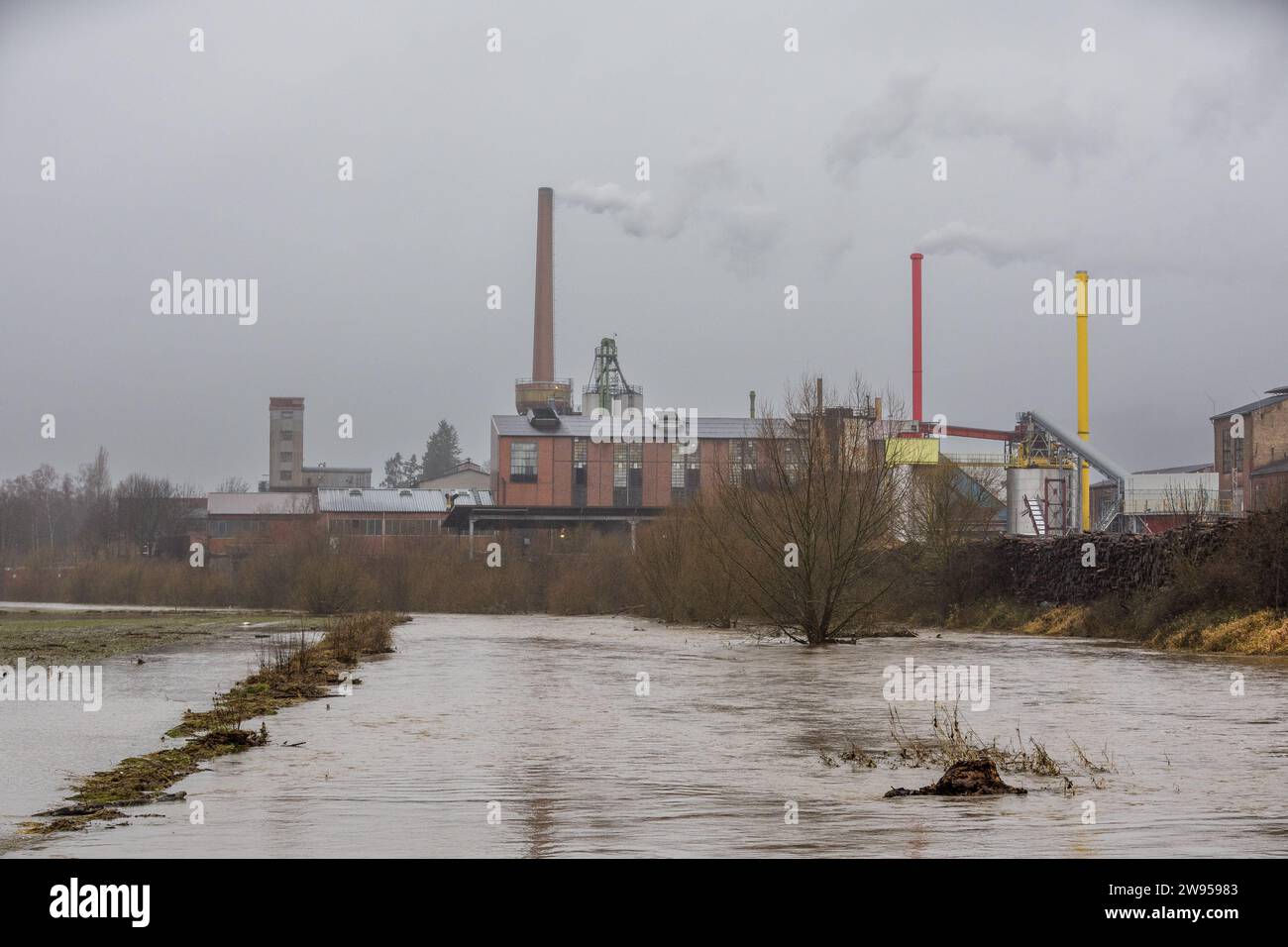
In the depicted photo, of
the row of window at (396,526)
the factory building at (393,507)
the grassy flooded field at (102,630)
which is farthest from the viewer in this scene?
the factory building at (393,507)

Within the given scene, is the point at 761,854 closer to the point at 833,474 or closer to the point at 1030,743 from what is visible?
the point at 1030,743

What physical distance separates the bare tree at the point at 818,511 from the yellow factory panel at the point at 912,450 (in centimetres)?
38

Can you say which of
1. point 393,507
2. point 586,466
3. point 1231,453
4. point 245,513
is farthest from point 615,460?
point 1231,453

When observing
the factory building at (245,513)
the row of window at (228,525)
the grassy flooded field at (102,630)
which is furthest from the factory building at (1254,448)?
the row of window at (228,525)

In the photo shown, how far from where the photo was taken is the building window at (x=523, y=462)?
101938 millimetres

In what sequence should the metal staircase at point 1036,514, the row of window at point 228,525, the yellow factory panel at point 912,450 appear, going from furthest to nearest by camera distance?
1. the row of window at point 228,525
2. the metal staircase at point 1036,514
3. the yellow factory panel at point 912,450

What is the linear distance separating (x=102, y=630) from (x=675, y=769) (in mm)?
40225

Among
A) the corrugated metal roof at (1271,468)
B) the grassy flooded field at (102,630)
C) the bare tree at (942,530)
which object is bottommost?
the grassy flooded field at (102,630)

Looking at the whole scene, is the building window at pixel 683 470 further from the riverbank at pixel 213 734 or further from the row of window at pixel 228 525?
the riverbank at pixel 213 734

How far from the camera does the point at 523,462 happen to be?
102062 millimetres

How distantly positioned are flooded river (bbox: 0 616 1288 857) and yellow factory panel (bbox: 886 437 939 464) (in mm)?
14478

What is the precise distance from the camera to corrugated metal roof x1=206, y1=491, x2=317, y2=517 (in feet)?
385

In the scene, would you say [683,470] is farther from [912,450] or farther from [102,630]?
[102,630]

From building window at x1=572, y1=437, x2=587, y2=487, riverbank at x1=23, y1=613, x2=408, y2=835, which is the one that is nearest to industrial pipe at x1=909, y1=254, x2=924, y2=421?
building window at x1=572, y1=437, x2=587, y2=487
